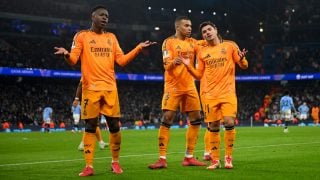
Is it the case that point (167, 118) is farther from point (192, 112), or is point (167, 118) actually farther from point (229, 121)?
point (229, 121)

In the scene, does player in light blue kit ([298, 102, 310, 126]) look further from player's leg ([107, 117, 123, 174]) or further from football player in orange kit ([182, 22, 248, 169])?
player's leg ([107, 117, 123, 174])

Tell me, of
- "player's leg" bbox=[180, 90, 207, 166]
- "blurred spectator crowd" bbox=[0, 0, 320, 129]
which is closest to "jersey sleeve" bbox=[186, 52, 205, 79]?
"player's leg" bbox=[180, 90, 207, 166]

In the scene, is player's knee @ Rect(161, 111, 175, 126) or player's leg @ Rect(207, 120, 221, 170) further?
player's knee @ Rect(161, 111, 175, 126)

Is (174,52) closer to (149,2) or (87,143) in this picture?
(87,143)

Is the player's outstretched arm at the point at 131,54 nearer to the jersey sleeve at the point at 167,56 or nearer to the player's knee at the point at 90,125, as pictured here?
the jersey sleeve at the point at 167,56

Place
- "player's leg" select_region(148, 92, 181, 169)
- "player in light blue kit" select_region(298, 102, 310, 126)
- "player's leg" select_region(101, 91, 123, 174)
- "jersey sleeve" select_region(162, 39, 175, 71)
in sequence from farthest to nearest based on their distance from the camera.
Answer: "player in light blue kit" select_region(298, 102, 310, 126) → "player's leg" select_region(148, 92, 181, 169) → "jersey sleeve" select_region(162, 39, 175, 71) → "player's leg" select_region(101, 91, 123, 174)

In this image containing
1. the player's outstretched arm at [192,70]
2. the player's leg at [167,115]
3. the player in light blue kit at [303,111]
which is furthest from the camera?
the player in light blue kit at [303,111]

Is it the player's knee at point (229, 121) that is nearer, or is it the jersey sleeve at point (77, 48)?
the jersey sleeve at point (77, 48)

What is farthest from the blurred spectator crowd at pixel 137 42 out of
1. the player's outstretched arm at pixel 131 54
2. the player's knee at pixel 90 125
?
the player's knee at pixel 90 125

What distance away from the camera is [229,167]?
9547mm

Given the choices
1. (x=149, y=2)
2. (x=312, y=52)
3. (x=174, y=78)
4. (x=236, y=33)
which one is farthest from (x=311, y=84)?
(x=174, y=78)

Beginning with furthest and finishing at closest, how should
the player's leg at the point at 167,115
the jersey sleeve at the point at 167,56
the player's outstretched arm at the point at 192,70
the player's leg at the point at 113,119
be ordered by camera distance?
the player's leg at the point at 167,115
the jersey sleeve at the point at 167,56
the player's outstretched arm at the point at 192,70
the player's leg at the point at 113,119

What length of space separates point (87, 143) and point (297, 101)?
46.1 metres

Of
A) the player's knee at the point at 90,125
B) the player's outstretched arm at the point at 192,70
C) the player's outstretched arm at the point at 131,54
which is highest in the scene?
the player's outstretched arm at the point at 131,54
